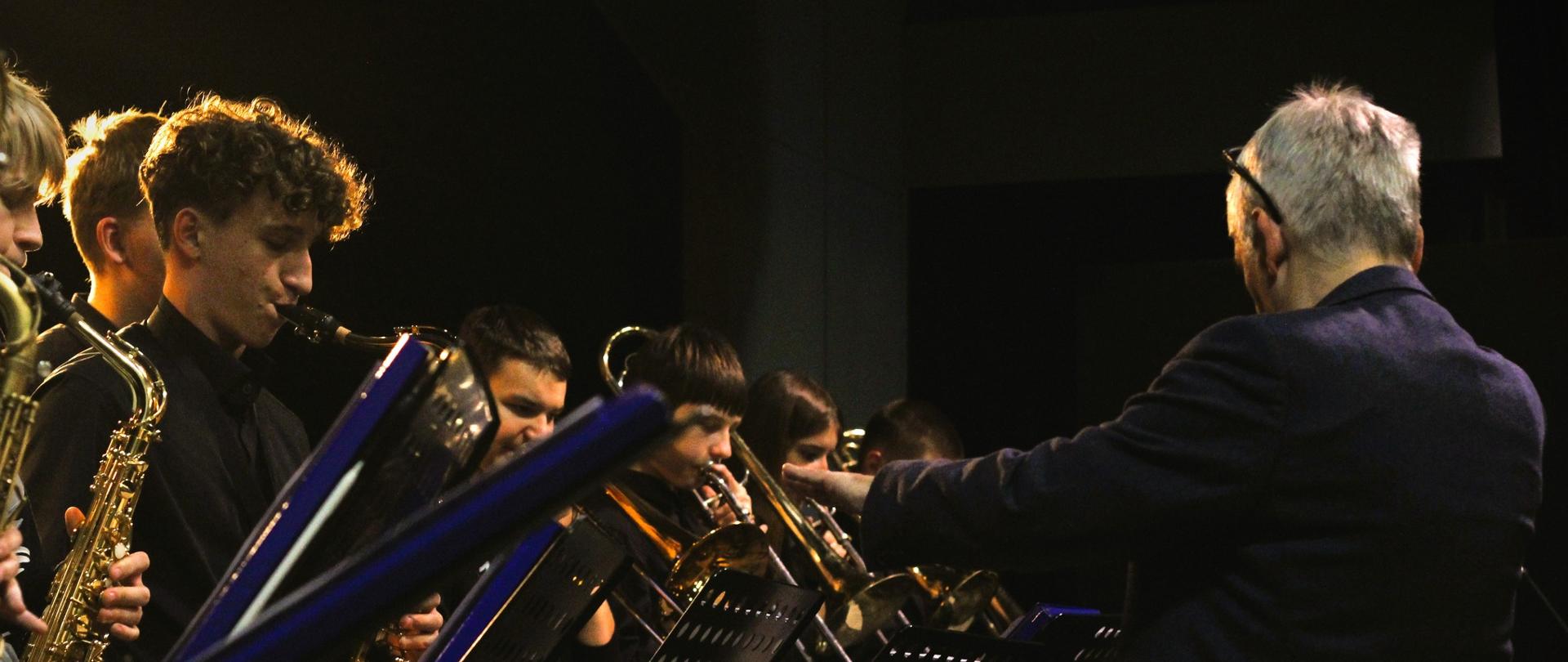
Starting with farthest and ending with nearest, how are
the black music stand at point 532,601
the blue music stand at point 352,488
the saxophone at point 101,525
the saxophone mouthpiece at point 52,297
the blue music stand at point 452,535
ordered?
the saxophone at point 101,525 < the black music stand at point 532,601 < the saxophone mouthpiece at point 52,297 < the blue music stand at point 352,488 < the blue music stand at point 452,535

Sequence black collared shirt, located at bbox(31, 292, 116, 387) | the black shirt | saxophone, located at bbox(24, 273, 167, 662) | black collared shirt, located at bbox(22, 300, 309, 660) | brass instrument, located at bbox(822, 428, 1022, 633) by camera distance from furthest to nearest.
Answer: brass instrument, located at bbox(822, 428, 1022, 633), the black shirt, black collared shirt, located at bbox(31, 292, 116, 387), black collared shirt, located at bbox(22, 300, 309, 660), saxophone, located at bbox(24, 273, 167, 662)

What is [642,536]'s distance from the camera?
3.46 meters

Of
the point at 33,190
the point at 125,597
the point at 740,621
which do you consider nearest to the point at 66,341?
the point at 33,190

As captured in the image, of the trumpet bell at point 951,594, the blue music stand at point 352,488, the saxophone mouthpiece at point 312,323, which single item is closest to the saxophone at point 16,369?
the blue music stand at point 352,488

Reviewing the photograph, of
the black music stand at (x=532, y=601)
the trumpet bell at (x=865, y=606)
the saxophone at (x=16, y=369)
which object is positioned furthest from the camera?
the trumpet bell at (x=865, y=606)

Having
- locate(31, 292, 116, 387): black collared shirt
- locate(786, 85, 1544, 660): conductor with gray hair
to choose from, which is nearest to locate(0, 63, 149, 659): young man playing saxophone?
locate(31, 292, 116, 387): black collared shirt

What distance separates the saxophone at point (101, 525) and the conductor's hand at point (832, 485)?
0.94 meters

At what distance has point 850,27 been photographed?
277 inches

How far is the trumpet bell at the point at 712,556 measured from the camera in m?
3.28

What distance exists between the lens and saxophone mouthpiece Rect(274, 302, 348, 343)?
2.49 meters

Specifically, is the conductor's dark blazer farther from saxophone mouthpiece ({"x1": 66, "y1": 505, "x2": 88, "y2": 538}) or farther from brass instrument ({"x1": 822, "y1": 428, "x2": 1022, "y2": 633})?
brass instrument ({"x1": 822, "y1": 428, "x2": 1022, "y2": 633})

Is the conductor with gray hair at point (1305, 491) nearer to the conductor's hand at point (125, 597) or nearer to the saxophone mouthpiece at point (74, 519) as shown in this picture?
the conductor's hand at point (125, 597)

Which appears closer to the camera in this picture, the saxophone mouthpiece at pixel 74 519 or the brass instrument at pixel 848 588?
the saxophone mouthpiece at pixel 74 519

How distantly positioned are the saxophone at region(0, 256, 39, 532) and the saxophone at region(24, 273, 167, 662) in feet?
1.31
